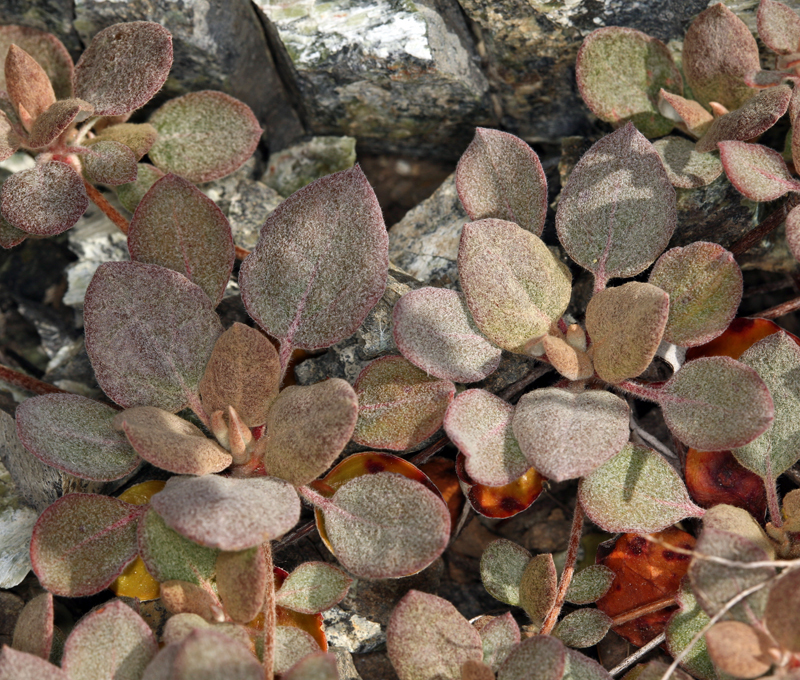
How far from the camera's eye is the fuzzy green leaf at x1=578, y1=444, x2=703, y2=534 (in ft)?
5.16

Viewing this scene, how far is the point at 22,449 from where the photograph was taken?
185 centimetres

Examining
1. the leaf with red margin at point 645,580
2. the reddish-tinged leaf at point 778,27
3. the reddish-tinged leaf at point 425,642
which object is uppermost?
the reddish-tinged leaf at point 778,27

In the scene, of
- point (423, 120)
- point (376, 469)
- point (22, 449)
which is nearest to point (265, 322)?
point (376, 469)

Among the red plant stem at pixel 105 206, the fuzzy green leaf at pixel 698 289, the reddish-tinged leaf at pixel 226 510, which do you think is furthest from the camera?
the red plant stem at pixel 105 206

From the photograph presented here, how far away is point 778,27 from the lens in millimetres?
1771

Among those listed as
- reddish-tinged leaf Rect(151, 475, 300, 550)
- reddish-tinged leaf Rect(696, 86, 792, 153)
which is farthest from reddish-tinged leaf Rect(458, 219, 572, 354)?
reddish-tinged leaf Rect(151, 475, 300, 550)

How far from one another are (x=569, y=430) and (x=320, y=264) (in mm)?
674

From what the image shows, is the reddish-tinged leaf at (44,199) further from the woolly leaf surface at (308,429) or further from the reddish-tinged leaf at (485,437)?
the reddish-tinged leaf at (485,437)

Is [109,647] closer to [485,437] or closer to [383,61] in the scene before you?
[485,437]

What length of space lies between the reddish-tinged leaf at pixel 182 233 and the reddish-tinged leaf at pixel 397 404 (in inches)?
18.8

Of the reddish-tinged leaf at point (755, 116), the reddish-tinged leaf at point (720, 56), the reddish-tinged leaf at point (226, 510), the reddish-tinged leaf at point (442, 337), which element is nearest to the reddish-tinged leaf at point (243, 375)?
the reddish-tinged leaf at point (226, 510)

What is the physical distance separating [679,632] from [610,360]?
0.60 m

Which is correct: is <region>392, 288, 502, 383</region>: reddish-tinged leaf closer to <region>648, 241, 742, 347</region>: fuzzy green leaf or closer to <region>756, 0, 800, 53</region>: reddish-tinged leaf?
<region>648, 241, 742, 347</region>: fuzzy green leaf

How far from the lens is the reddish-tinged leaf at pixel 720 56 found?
5.97ft
